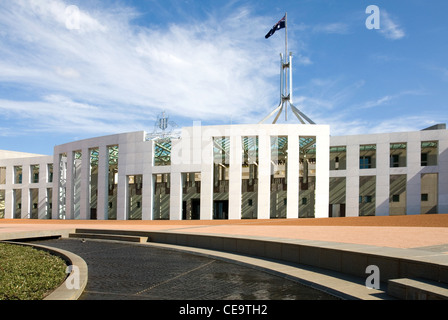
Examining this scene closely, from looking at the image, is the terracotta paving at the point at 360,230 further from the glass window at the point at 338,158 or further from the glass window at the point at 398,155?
the glass window at the point at 338,158

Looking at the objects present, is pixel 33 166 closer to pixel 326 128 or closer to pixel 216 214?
pixel 216 214

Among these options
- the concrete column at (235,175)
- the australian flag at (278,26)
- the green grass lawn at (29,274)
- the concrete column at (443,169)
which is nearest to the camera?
the green grass lawn at (29,274)

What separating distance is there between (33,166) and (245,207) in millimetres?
35388

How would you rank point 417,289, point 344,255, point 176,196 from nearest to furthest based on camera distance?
point 417,289 → point 344,255 → point 176,196

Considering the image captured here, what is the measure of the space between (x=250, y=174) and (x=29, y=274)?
41.8 m

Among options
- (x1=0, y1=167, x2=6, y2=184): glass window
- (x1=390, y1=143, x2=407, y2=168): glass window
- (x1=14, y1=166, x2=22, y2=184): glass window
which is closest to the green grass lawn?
(x1=390, y1=143, x2=407, y2=168): glass window

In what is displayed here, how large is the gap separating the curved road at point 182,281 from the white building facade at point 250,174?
28886 mm

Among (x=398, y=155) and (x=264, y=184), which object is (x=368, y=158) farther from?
(x=264, y=184)

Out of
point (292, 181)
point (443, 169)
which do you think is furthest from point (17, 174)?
point (443, 169)

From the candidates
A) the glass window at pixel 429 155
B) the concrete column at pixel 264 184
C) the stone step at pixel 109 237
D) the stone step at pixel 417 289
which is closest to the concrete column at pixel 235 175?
the concrete column at pixel 264 184

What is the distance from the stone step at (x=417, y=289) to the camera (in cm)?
596

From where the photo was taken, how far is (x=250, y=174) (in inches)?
1988
